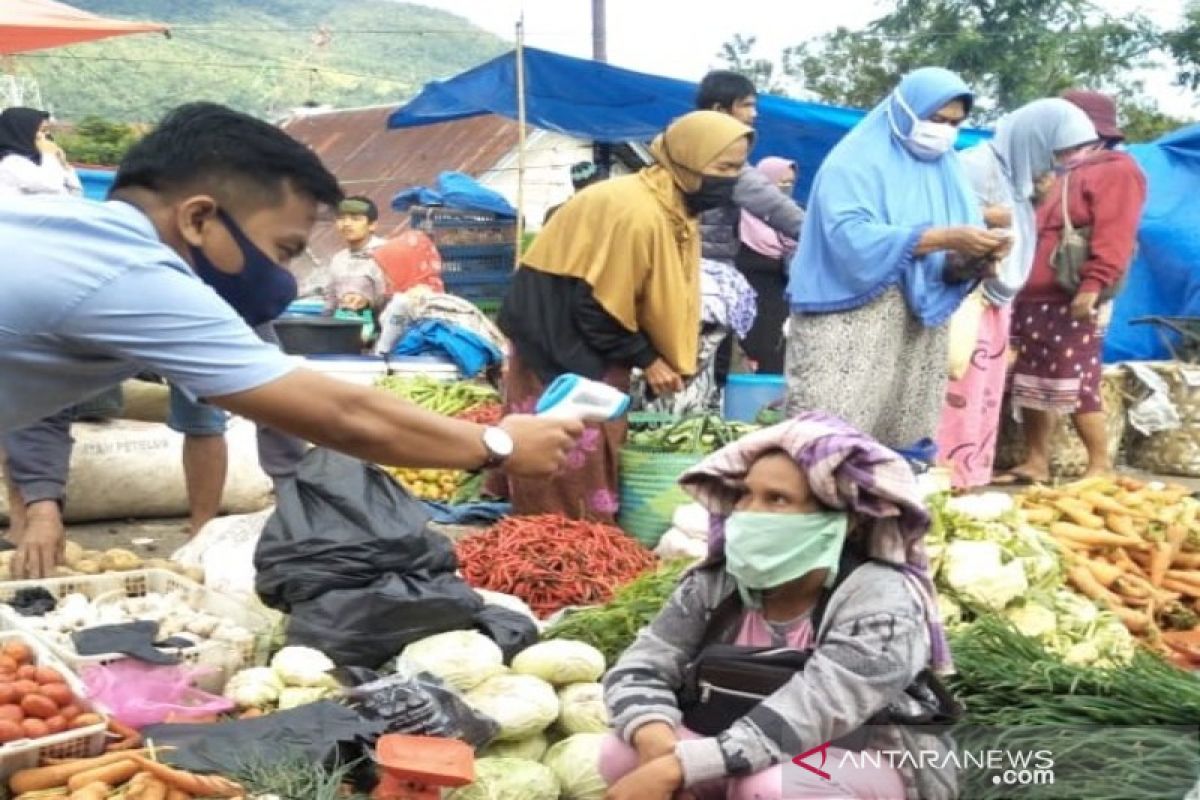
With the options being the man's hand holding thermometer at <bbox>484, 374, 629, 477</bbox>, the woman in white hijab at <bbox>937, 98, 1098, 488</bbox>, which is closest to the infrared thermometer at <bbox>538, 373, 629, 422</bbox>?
the man's hand holding thermometer at <bbox>484, 374, 629, 477</bbox>

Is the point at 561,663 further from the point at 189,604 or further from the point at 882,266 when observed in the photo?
the point at 882,266

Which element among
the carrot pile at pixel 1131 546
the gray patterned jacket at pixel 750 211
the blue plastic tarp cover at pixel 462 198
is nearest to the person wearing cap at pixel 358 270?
the blue plastic tarp cover at pixel 462 198

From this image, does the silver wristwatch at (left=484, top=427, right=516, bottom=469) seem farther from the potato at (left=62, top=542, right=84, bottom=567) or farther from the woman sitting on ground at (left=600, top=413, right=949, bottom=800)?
the potato at (left=62, top=542, right=84, bottom=567)

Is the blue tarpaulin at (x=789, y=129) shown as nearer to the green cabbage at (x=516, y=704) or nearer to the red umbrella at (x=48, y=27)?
the red umbrella at (x=48, y=27)

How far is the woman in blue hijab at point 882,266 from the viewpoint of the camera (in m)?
5.95

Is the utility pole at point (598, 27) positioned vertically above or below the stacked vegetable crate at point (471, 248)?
above

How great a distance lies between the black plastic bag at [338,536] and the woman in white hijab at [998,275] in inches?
133

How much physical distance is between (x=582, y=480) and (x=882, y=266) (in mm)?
1584

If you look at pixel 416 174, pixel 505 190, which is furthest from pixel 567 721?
pixel 416 174

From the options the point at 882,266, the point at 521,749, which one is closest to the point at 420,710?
the point at 521,749

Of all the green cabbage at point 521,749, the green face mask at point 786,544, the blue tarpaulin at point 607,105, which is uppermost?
the blue tarpaulin at point 607,105

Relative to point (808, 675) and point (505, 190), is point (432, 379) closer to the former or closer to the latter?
point (808, 675)

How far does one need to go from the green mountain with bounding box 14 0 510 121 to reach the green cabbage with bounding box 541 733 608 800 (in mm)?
18795

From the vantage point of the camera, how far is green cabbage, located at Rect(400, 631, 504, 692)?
397 cm
